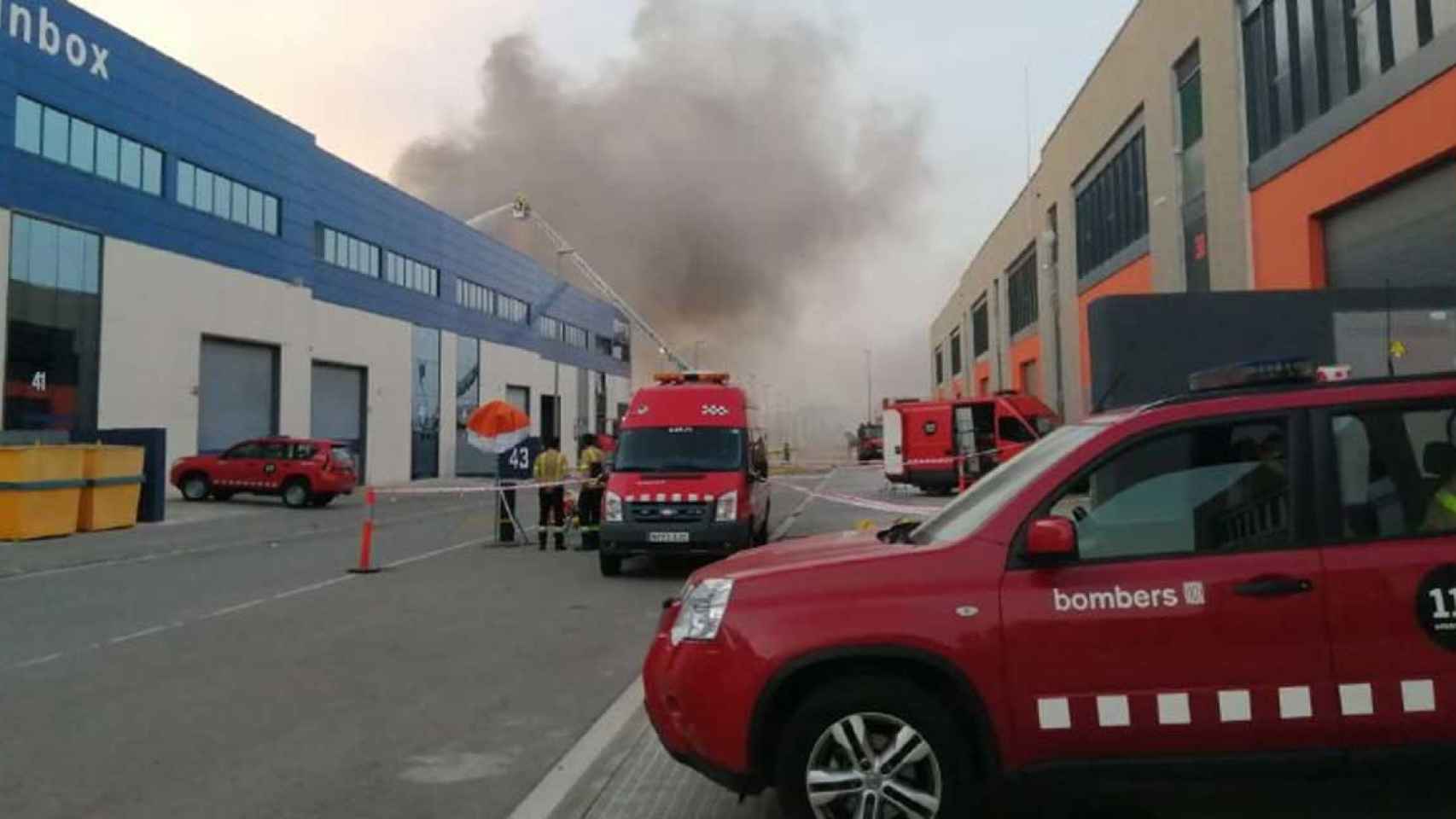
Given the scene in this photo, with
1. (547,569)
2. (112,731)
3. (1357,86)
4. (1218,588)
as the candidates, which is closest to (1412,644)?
(1218,588)

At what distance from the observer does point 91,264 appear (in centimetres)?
2684

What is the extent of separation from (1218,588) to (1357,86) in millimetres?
12453

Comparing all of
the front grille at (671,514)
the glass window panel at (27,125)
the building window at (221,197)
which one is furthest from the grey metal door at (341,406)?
the front grille at (671,514)

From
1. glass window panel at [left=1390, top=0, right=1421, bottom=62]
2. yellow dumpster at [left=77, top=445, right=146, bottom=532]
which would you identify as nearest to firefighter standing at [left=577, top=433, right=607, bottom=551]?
yellow dumpster at [left=77, top=445, right=146, bottom=532]

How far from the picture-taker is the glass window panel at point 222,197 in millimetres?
32094

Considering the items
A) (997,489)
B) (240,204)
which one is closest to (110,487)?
(240,204)

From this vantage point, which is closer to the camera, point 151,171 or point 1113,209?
point 1113,209

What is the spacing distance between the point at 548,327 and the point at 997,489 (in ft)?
204

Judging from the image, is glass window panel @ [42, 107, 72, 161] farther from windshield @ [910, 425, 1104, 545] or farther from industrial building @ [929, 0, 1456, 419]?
windshield @ [910, 425, 1104, 545]

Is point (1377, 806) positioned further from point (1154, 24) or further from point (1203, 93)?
point (1154, 24)

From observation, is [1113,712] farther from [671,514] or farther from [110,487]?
[110,487]

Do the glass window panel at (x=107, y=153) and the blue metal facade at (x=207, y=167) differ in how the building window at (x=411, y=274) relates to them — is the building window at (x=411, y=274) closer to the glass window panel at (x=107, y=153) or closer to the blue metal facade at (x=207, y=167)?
the blue metal facade at (x=207, y=167)

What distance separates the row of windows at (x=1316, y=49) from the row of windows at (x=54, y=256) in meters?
25.5

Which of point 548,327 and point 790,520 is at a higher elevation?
point 548,327
